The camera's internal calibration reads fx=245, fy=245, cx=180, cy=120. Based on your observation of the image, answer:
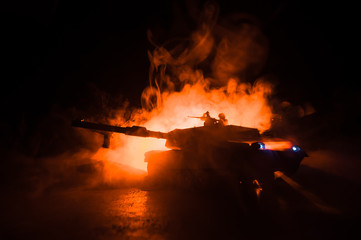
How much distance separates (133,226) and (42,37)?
10219mm

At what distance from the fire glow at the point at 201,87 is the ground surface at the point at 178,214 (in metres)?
4.30

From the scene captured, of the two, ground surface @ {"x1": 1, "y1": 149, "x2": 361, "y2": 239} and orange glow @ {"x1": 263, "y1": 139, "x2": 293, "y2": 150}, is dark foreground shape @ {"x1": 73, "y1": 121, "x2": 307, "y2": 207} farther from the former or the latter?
ground surface @ {"x1": 1, "y1": 149, "x2": 361, "y2": 239}

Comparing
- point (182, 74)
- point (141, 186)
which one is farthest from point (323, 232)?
point (182, 74)

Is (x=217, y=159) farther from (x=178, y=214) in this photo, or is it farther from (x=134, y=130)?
(x=134, y=130)

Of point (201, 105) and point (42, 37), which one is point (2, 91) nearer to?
point (42, 37)

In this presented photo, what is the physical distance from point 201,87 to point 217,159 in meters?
6.56

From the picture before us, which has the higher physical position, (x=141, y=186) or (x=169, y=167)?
(x=169, y=167)

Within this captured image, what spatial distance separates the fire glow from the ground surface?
4.30 metres

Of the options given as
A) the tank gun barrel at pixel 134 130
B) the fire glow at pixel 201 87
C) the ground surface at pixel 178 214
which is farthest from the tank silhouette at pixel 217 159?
the fire glow at pixel 201 87

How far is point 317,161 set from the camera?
907cm

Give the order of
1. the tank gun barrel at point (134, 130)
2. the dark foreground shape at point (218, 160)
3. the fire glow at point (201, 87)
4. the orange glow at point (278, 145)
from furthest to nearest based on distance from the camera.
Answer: the fire glow at point (201, 87)
the tank gun barrel at point (134, 130)
the orange glow at point (278, 145)
the dark foreground shape at point (218, 160)

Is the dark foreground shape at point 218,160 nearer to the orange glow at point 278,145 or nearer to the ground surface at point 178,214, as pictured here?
the orange glow at point 278,145

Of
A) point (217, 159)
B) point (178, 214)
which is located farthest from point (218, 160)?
point (178, 214)

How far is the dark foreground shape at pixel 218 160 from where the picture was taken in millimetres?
5395
